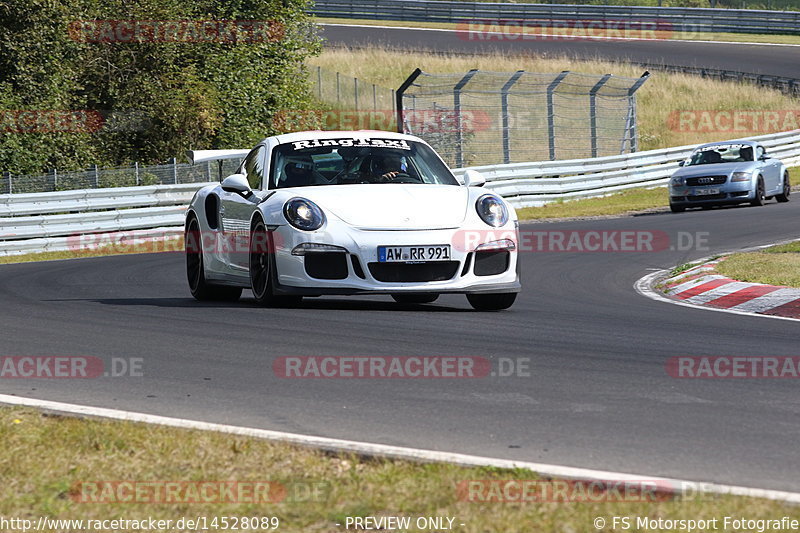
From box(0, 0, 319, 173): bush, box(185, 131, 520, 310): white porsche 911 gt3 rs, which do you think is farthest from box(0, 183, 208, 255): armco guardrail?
box(185, 131, 520, 310): white porsche 911 gt3 rs

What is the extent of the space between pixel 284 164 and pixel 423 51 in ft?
127

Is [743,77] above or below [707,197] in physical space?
below

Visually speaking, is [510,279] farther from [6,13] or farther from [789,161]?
[789,161]

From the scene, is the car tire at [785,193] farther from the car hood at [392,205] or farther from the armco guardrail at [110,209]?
the car hood at [392,205]

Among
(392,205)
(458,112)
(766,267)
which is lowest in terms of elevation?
(458,112)

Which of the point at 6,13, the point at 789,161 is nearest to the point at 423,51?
the point at 789,161

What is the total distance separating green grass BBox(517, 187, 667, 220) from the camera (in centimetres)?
2368

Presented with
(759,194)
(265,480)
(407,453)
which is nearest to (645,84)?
(759,194)

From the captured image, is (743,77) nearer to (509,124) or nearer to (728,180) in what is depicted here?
(509,124)

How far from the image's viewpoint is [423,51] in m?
47.9

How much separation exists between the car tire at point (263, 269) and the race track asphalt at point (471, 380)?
0.49 ft

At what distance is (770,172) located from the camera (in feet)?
77.6

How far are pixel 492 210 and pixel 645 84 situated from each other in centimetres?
3711

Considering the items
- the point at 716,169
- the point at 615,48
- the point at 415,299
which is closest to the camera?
the point at 415,299
